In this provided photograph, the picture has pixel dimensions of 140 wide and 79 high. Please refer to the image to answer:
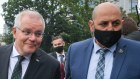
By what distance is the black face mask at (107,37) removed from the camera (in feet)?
13.6

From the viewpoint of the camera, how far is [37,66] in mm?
4730

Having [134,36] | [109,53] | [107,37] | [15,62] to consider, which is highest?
[107,37]

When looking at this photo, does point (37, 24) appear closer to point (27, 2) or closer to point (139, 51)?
point (139, 51)

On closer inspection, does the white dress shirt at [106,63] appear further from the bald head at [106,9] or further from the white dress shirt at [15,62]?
the white dress shirt at [15,62]

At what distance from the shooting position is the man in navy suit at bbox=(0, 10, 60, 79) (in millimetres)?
4535

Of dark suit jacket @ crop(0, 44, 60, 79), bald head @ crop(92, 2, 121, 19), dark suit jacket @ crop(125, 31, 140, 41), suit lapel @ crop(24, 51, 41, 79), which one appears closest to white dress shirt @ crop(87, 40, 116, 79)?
bald head @ crop(92, 2, 121, 19)

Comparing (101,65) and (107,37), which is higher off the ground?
(107,37)

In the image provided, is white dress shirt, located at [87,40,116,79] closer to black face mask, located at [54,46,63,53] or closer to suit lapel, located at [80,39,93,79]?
suit lapel, located at [80,39,93,79]

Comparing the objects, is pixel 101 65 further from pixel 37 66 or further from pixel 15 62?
pixel 15 62

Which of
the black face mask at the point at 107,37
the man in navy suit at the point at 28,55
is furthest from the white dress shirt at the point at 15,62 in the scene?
the black face mask at the point at 107,37

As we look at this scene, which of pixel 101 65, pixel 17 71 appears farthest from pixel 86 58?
pixel 17 71

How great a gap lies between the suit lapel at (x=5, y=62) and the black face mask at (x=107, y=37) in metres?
1.12

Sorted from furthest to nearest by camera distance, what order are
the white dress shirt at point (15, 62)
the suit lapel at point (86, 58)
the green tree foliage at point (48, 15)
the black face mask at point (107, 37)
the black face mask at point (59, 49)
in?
the green tree foliage at point (48, 15)
the black face mask at point (59, 49)
the white dress shirt at point (15, 62)
the suit lapel at point (86, 58)
the black face mask at point (107, 37)

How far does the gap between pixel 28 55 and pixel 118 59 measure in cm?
109
